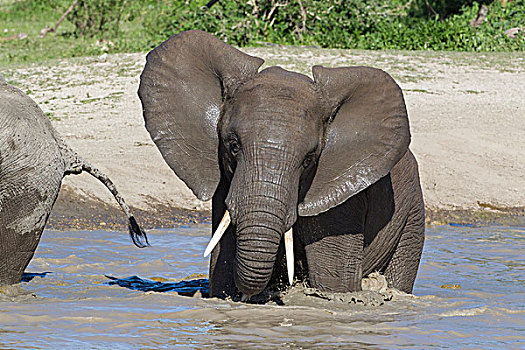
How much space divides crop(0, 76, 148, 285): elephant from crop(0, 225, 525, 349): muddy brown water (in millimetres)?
228

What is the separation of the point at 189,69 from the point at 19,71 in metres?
10.4

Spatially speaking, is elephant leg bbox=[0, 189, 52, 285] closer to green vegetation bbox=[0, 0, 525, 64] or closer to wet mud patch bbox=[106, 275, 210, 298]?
wet mud patch bbox=[106, 275, 210, 298]

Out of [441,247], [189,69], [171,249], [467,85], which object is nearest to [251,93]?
[189,69]

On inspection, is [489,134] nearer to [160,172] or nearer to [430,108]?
[430,108]

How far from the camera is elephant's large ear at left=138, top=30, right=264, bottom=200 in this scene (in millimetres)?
4555

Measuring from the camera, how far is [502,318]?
4.77 m

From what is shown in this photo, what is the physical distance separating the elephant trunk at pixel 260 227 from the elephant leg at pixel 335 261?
531 millimetres

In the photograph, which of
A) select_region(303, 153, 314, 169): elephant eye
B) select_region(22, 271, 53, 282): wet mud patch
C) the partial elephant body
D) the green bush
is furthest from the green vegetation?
select_region(303, 153, 314, 169): elephant eye

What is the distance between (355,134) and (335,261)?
629 millimetres

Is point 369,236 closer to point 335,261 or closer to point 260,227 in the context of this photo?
point 335,261

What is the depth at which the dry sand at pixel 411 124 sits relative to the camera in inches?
354

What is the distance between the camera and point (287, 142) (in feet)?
13.4

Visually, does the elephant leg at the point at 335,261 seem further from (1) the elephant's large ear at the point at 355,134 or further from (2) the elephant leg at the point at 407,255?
(2) the elephant leg at the point at 407,255

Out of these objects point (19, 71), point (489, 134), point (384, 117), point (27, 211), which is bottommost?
point (19, 71)
